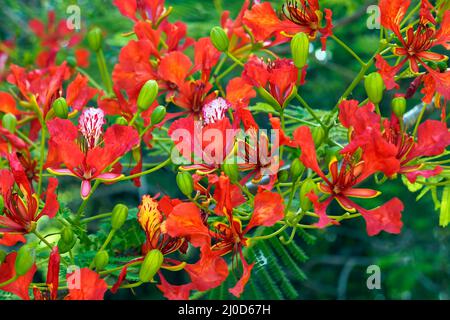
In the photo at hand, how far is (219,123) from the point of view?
1.39m

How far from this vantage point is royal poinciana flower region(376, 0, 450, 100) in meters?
1.45

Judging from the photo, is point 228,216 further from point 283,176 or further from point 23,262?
point 23,262

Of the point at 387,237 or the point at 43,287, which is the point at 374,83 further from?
the point at 387,237

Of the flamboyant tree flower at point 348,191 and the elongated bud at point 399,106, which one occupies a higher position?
the elongated bud at point 399,106

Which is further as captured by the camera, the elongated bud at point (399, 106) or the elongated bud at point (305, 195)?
the elongated bud at point (399, 106)

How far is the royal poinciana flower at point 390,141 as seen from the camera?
1.30 metres

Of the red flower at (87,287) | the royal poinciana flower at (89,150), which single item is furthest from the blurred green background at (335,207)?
the red flower at (87,287)

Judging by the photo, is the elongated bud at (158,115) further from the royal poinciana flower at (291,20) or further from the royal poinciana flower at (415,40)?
the royal poinciana flower at (415,40)

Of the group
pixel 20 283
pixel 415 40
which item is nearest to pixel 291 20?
pixel 415 40

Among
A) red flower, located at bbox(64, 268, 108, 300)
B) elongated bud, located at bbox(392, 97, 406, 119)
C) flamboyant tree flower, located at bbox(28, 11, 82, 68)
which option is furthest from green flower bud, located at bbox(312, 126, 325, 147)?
flamboyant tree flower, located at bbox(28, 11, 82, 68)

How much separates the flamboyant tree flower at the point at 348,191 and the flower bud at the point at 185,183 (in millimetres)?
225

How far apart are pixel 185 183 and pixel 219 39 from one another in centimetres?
36
